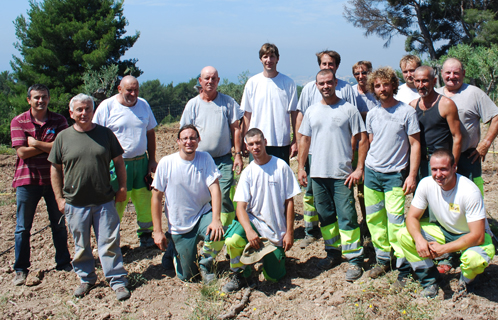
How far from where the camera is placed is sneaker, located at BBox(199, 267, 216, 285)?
162 inches

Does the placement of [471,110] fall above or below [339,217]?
above

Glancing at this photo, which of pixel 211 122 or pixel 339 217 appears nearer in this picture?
pixel 339 217

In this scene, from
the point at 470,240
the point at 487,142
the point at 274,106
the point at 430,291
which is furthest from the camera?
the point at 274,106

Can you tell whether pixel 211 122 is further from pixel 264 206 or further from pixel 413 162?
pixel 413 162

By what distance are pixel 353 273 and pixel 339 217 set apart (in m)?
0.55

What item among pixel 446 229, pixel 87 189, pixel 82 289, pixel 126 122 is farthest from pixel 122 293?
pixel 446 229

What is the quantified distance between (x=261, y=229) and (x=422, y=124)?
1817 millimetres

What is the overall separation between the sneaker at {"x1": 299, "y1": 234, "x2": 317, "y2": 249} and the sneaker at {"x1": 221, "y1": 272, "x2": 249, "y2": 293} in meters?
1.03

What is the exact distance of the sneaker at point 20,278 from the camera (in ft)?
14.4

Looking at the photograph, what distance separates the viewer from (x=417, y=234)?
3537 mm

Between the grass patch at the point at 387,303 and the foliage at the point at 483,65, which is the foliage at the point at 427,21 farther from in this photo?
the grass patch at the point at 387,303

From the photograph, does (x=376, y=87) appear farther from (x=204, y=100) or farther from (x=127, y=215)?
(x=127, y=215)

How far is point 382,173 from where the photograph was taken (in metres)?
3.98

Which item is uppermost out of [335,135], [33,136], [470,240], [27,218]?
[33,136]
